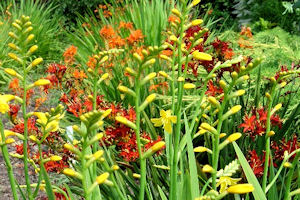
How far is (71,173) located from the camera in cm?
85

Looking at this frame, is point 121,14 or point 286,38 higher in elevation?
point 121,14

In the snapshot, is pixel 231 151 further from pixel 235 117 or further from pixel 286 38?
pixel 286 38

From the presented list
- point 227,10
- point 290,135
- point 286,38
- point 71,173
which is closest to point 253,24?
point 227,10

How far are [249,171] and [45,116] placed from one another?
1.99 ft

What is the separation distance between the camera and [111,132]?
179cm

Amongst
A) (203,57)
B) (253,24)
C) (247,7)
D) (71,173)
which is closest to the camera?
(71,173)

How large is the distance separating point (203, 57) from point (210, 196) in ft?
1.29

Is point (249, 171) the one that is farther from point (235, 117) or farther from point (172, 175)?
point (235, 117)

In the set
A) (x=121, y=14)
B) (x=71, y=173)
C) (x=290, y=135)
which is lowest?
(x=290, y=135)

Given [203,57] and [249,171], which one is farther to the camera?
[249,171]

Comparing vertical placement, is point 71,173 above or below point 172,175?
above

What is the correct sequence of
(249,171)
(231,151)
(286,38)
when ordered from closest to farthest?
(249,171), (231,151), (286,38)

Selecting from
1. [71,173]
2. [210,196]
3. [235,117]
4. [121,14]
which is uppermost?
[121,14]

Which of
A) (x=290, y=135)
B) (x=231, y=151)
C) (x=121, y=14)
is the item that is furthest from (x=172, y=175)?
(x=121, y=14)
